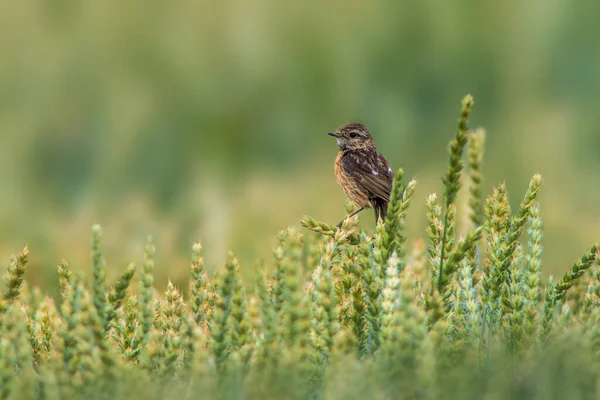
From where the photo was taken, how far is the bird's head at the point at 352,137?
6.12 meters

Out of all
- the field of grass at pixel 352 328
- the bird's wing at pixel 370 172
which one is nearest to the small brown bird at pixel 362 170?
the bird's wing at pixel 370 172

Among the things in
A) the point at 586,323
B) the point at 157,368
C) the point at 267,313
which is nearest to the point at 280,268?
the point at 267,313

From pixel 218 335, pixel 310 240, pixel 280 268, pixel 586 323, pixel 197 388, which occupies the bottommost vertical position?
pixel 197 388

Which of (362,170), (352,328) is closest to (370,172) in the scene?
(362,170)

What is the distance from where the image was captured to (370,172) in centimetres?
555

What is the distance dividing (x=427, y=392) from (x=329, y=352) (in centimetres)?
34

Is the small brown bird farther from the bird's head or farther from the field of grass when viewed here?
the field of grass

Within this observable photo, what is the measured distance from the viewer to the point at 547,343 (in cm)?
189

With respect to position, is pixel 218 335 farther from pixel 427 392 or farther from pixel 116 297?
pixel 427 392

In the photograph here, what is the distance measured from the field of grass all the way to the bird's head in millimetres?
3901

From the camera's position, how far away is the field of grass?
4.47 feet

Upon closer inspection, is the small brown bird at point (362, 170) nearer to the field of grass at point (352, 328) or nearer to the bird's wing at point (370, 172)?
the bird's wing at point (370, 172)

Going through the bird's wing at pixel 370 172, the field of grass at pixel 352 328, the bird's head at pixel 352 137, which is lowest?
the field of grass at pixel 352 328

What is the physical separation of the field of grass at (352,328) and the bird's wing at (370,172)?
121 inches
